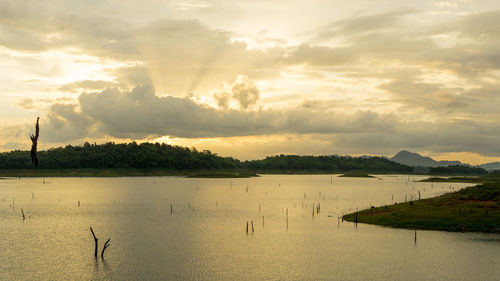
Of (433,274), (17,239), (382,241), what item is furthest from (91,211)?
(433,274)

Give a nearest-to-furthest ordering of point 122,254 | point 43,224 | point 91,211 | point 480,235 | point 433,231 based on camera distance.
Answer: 1. point 122,254
2. point 480,235
3. point 433,231
4. point 43,224
5. point 91,211

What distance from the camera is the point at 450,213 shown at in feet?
283

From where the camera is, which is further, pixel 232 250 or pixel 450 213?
pixel 450 213

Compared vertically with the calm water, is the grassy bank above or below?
above

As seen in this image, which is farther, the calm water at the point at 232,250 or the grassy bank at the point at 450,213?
the grassy bank at the point at 450,213

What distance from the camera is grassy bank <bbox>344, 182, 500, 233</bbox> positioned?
79012mm

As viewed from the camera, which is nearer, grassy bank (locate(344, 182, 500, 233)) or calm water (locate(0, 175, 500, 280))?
calm water (locate(0, 175, 500, 280))

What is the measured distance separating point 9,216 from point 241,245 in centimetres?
6508

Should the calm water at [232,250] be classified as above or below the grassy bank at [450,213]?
below

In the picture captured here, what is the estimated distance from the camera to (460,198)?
320 ft

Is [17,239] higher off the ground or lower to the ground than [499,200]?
lower

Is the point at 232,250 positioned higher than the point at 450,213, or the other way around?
the point at 450,213

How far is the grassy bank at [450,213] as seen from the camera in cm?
7901

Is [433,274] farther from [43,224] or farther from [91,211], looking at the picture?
[91,211]
